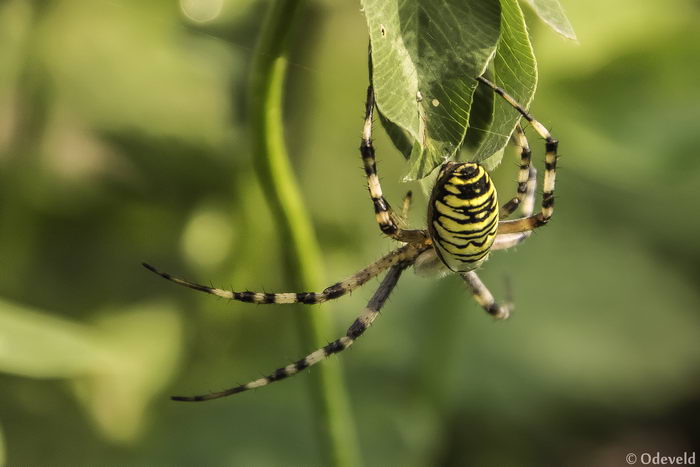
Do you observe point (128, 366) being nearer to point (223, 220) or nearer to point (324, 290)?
point (223, 220)

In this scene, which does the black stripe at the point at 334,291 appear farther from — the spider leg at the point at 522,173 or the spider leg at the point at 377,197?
the spider leg at the point at 522,173

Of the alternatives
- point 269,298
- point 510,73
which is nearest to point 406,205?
point 269,298

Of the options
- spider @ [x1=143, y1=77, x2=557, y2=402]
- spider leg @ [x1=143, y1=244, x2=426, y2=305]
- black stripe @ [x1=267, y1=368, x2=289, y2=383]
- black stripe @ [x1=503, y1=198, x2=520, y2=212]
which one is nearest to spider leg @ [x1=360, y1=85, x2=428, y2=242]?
spider @ [x1=143, y1=77, x2=557, y2=402]

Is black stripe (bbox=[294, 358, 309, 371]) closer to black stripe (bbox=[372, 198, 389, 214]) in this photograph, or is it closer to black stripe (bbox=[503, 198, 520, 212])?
black stripe (bbox=[372, 198, 389, 214])

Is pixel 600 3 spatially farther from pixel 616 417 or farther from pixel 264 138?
pixel 616 417

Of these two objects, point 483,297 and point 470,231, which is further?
point 483,297

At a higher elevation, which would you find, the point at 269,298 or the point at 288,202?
the point at 288,202

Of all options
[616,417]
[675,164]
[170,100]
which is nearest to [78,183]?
[170,100]
